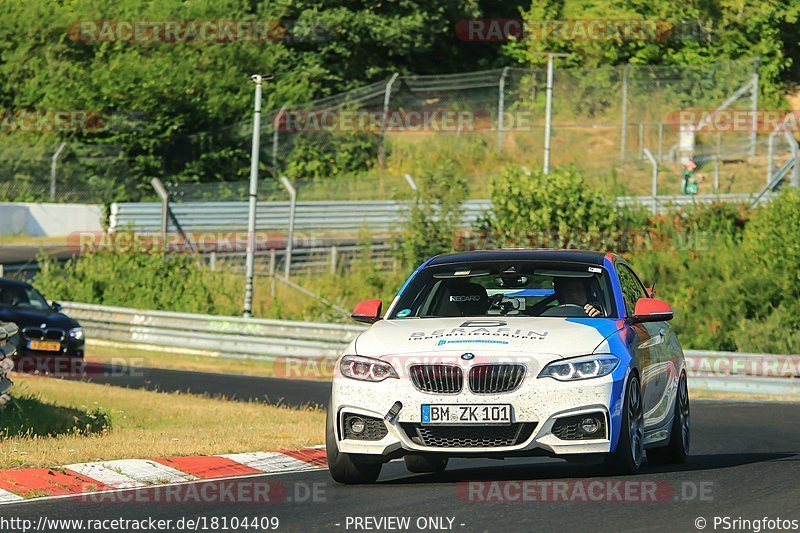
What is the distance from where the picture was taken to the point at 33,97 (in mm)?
53656

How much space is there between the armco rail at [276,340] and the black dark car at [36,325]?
17.9 feet

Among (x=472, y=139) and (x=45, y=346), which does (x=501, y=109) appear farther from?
(x=45, y=346)

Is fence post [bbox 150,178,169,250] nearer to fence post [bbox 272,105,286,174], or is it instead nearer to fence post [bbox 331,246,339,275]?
fence post [bbox 331,246,339,275]

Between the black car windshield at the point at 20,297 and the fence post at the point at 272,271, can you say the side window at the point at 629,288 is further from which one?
the fence post at the point at 272,271

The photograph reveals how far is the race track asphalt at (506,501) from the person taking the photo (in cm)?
850

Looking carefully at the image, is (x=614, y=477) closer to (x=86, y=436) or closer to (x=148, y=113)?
(x=86, y=436)

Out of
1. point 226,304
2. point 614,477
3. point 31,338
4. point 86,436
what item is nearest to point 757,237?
point 226,304

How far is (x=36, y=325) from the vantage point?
2489 cm

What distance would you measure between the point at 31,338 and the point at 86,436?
34.7 ft

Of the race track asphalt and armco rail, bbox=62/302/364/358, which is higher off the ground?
the race track asphalt

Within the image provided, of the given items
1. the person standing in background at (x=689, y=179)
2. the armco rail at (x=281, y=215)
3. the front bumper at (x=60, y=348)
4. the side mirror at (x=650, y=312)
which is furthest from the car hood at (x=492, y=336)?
the person standing in background at (x=689, y=179)

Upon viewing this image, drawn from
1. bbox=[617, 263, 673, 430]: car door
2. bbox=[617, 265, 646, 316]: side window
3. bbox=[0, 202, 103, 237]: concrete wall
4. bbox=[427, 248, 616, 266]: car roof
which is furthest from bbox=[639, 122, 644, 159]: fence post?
bbox=[427, 248, 616, 266]: car roof

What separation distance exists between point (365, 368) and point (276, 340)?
20.2 m

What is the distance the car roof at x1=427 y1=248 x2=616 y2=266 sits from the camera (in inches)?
449
